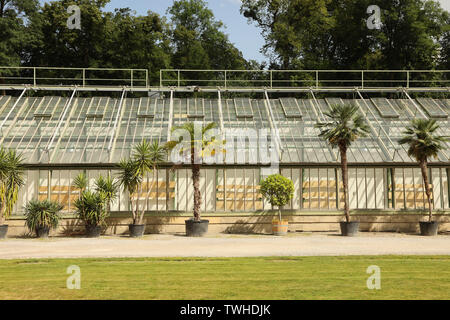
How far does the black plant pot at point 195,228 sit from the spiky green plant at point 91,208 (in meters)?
4.01

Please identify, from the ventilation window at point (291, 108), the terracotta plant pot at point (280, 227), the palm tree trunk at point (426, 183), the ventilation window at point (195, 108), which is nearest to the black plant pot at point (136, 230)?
the terracotta plant pot at point (280, 227)

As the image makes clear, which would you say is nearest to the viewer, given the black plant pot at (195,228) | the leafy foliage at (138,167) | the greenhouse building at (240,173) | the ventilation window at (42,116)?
the black plant pot at (195,228)

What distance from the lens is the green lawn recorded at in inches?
347

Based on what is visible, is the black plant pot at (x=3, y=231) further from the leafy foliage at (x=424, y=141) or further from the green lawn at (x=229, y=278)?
the leafy foliage at (x=424, y=141)

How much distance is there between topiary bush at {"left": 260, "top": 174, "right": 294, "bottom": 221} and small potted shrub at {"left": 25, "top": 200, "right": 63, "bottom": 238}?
976 cm

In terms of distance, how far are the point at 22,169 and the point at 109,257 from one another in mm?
11060

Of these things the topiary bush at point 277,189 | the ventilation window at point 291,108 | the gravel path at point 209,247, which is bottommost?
the gravel path at point 209,247

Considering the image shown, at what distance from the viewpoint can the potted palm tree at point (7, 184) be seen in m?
21.3

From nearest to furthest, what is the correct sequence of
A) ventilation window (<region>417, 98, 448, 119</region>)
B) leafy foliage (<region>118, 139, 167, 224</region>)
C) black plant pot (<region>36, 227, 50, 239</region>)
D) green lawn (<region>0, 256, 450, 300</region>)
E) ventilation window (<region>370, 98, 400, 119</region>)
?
1. green lawn (<region>0, 256, 450, 300</region>)
2. black plant pot (<region>36, 227, 50, 239</region>)
3. leafy foliage (<region>118, 139, 167, 224</region>)
4. ventilation window (<region>370, 98, 400, 119</region>)
5. ventilation window (<region>417, 98, 448, 119</region>)

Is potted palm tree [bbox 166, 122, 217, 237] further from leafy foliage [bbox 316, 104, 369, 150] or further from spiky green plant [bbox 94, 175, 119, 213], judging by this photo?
leafy foliage [bbox 316, 104, 369, 150]

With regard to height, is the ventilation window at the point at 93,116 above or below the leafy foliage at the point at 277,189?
above

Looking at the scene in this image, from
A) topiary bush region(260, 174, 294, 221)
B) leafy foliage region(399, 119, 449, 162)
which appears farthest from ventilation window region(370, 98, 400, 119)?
topiary bush region(260, 174, 294, 221)

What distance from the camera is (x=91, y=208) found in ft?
72.1
